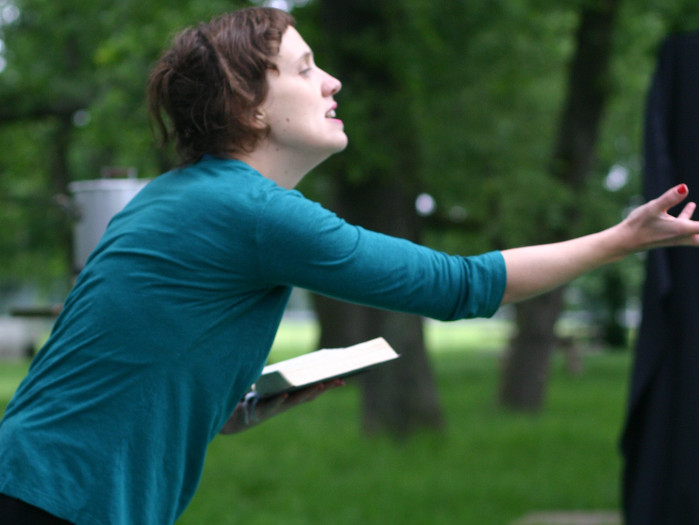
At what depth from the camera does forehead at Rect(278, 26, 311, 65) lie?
167cm

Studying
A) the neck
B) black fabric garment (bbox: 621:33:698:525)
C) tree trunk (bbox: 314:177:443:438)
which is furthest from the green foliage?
the neck

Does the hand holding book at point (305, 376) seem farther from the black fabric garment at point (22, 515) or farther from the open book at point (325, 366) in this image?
the black fabric garment at point (22, 515)

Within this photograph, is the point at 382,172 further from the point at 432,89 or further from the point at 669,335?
the point at 669,335

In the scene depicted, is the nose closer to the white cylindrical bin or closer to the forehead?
the forehead

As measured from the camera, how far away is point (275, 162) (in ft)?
5.52

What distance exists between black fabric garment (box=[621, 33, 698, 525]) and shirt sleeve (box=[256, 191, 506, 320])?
1688 millimetres

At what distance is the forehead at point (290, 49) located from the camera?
167cm

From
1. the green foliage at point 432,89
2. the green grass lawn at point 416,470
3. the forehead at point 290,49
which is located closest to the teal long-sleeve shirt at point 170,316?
the forehead at point 290,49

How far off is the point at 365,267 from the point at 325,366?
0.32 metres

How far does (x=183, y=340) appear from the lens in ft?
4.91

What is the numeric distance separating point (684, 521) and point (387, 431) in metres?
5.92

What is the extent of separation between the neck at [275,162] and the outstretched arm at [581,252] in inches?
16.9

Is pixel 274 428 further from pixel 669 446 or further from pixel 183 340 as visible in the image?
pixel 183 340

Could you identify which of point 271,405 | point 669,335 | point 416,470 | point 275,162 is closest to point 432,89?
point 416,470
